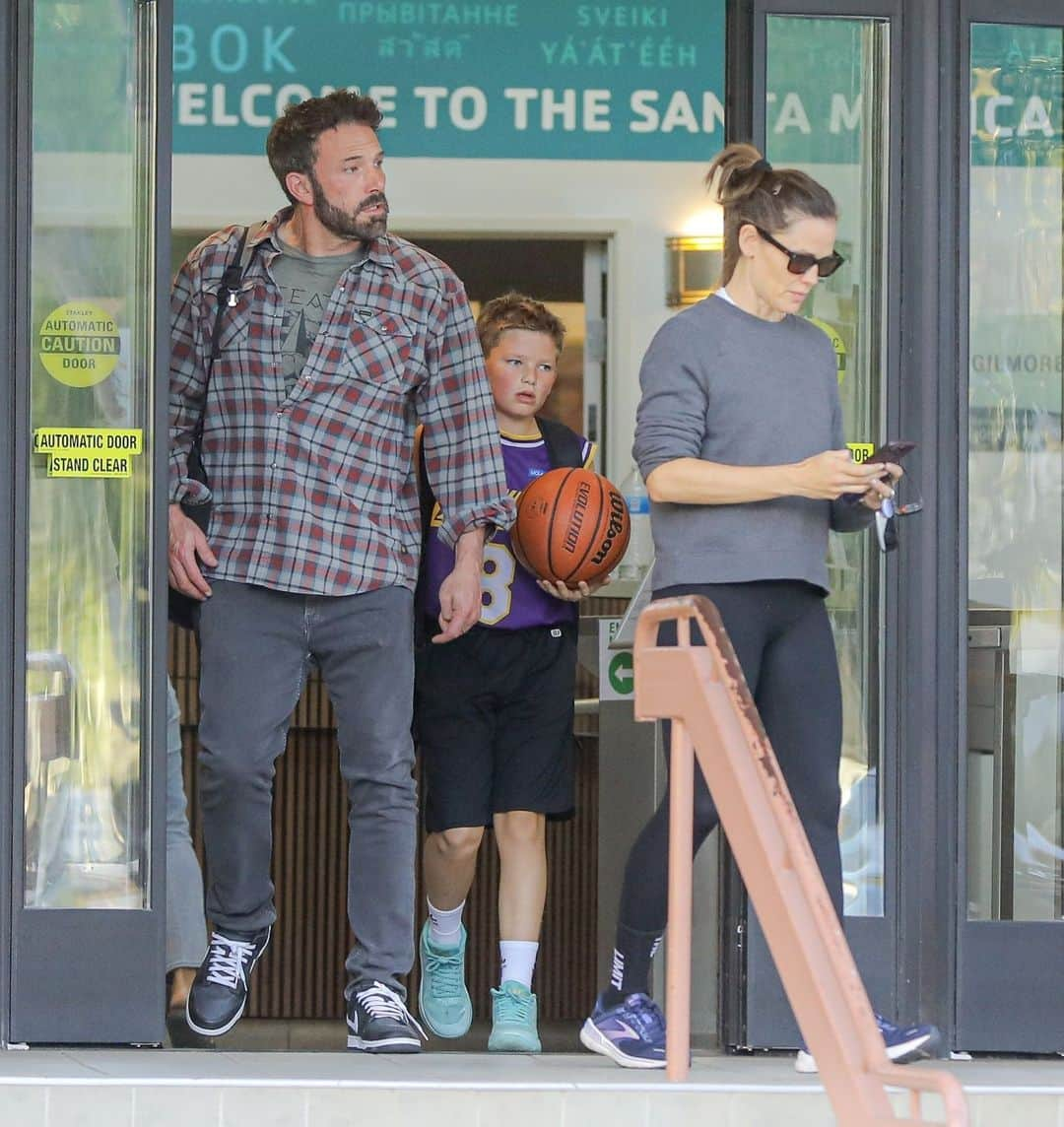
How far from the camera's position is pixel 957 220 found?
4.25 metres

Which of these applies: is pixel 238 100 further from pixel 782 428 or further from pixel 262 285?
pixel 782 428

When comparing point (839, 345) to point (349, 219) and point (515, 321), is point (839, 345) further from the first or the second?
point (349, 219)

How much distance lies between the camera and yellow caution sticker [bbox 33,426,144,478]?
4.11 m

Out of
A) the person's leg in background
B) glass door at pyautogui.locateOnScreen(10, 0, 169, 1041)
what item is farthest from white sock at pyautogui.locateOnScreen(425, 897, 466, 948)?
glass door at pyautogui.locateOnScreen(10, 0, 169, 1041)

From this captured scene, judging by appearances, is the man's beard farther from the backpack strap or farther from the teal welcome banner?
the teal welcome banner

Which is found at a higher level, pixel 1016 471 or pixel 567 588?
pixel 1016 471

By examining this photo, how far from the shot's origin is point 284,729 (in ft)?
13.5

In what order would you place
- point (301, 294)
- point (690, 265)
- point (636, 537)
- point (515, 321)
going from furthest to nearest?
point (690, 265) → point (636, 537) → point (515, 321) → point (301, 294)

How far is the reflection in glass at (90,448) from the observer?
13.4 feet

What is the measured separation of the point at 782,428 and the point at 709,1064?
1.23 metres

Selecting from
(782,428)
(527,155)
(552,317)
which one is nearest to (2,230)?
(552,317)

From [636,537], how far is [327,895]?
1.53 meters

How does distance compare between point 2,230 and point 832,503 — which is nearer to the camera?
point 832,503

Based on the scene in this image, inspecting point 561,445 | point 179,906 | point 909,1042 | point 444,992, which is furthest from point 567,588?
point 909,1042
